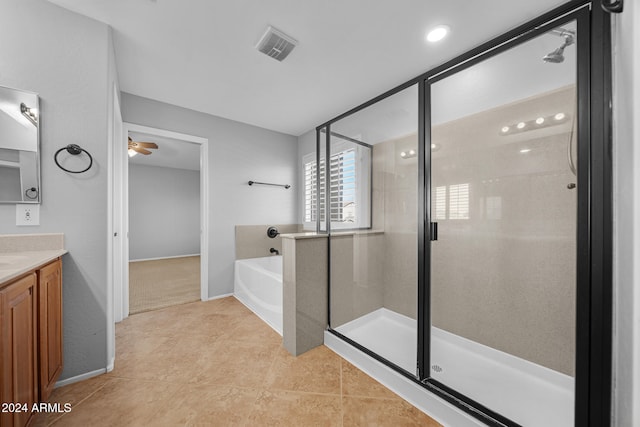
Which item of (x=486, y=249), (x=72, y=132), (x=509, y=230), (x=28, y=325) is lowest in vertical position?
(x=28, y=325)

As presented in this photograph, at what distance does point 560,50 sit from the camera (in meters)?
1.21

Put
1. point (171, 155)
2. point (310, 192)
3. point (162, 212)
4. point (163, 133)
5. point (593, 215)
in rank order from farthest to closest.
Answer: point (162, 212) < point (171, 155) < point (310, 192) < point (163, 133) < point (593, 215)

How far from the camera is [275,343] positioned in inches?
83.3

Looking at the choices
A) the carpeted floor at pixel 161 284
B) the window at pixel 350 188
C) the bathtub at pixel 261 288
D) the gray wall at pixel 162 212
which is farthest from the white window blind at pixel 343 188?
the gray wall at pixel 162 212

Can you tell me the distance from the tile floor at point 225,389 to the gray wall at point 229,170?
1.18 metres

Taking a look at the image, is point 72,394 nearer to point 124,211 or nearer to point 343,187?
point 124,211

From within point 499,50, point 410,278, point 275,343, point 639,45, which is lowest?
point 275,343

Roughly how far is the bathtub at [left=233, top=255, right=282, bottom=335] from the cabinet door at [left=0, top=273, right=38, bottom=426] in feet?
5.16

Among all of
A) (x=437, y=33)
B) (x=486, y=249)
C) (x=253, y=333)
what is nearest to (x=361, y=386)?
(x=253, y=333)

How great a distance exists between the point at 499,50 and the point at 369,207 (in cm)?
135

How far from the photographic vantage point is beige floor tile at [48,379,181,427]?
1297 millimetres

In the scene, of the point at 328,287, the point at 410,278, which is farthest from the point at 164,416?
the point at 410,278

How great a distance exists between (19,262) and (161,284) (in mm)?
3018

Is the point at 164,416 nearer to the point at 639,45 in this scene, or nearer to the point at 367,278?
the point at 367,278
